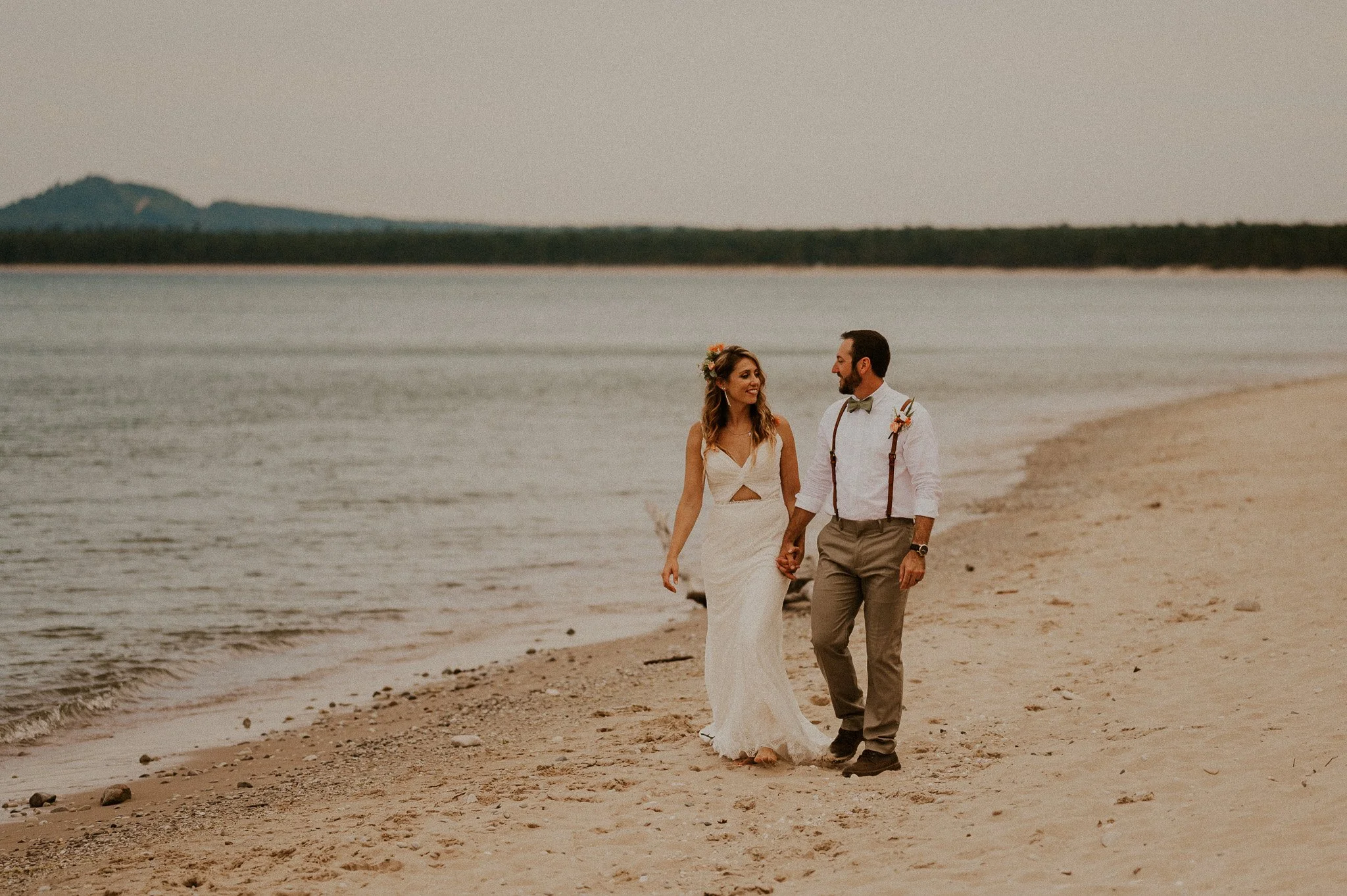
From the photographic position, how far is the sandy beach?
206 inches

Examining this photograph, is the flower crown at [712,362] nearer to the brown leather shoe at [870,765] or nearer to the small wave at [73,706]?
the brown leather shoe at [870,765]

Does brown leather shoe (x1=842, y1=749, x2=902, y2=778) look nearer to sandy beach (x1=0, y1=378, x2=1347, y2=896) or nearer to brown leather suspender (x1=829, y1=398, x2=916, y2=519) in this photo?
sandy beach (x1=0, y1=378, x2=1347, y2=896)

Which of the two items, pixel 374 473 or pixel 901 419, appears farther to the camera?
pixel 374 473

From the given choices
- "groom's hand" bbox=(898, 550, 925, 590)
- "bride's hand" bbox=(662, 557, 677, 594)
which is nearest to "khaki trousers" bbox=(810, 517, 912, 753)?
"groom's hand" bbox=(898, 550, 925, 590)

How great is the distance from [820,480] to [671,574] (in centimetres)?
89

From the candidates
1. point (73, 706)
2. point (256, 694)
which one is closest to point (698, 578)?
point (256, 694)

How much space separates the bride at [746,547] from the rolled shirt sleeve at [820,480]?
20cm

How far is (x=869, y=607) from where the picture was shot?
20.2ft

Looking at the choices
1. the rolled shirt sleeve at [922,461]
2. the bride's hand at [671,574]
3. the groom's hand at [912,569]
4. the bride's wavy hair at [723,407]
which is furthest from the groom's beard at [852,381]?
the bride's hand at [671,574]

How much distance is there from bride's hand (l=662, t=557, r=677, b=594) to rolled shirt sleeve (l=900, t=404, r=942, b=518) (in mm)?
1241

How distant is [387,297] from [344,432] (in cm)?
11641

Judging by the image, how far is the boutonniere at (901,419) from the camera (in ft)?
19.4

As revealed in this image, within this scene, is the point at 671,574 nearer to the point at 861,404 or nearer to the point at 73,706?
the point at 861,404

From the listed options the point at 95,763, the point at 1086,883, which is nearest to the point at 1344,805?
the point at 1086,883
